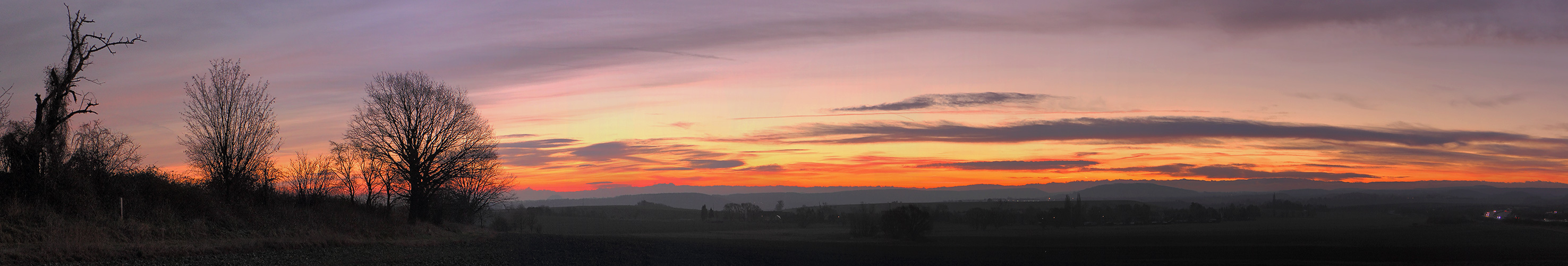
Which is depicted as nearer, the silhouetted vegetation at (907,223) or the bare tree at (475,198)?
the bare tree at (475,198)

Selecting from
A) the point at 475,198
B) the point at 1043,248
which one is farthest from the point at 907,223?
the point at 475,198

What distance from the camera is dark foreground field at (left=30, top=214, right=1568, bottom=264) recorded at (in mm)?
18438

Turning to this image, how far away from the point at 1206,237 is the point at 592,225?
278 ft

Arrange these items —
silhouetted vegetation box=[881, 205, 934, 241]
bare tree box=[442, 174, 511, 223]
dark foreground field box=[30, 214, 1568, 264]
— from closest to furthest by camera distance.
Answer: dark foreground field box=[30, 214, 1568, 264]
bare tree box=[442, 174, 511, 223]
silhouetted vegetation box=[881, 205, 934, 241]

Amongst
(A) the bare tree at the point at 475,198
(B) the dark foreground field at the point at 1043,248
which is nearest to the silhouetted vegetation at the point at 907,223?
(B) the dark foreground field at the point at 1043,248

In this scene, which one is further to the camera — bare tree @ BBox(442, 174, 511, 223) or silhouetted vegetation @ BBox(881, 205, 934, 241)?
silhouetted vegetation @ BBox(881, 205, 934, 241)

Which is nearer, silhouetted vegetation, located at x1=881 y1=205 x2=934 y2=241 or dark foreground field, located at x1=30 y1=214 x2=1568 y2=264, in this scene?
dark foreground field, located at x1=30 y1=214 x2=1568 y2=264

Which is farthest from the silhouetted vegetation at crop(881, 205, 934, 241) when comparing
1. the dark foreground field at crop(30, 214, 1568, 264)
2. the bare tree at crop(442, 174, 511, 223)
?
the bare tree at crop(442, 174, 511, 223)

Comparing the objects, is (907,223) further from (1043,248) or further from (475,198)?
(475,198)

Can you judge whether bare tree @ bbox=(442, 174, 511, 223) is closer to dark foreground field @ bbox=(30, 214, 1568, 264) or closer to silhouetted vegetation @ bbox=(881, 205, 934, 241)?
dark foreground field @ bbox=(30, 214, 1568, 264)

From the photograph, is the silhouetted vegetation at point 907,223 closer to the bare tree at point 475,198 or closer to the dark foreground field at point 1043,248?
the dark foreground field at point 1043,248

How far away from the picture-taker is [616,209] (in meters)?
179

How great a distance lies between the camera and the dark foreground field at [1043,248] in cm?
1844

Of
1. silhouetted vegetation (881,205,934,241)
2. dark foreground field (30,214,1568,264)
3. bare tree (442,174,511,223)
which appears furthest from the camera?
silhouetted vegetation (881,205,934,241)
